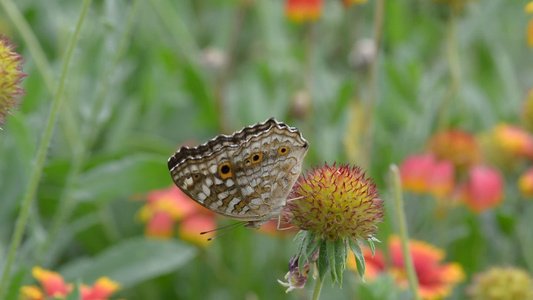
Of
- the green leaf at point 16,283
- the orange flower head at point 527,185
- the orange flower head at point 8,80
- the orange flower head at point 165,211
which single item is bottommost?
the green leaf at point 16,283

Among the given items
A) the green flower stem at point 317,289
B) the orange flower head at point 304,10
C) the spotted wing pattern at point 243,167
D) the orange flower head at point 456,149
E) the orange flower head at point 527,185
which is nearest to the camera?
the green flower stem at point 317,289

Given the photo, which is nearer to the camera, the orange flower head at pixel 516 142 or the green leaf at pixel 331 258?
the green leaf at pixel 331 258

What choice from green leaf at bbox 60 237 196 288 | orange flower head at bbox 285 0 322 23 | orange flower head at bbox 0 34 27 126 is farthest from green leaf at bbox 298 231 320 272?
orange flower head at bbox 285 0 322 23

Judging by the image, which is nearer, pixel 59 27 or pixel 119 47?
pixel 119 47

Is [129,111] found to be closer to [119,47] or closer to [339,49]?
[119,47]

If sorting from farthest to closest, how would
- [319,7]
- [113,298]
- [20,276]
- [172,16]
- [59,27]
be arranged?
[172,16], [59,27], [319,7], [113,298], [20,276]

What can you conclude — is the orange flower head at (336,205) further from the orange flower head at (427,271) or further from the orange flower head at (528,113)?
the orange flower head at (528,113)

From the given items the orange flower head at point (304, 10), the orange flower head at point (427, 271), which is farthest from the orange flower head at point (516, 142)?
the orange flower head at point (304, 10)

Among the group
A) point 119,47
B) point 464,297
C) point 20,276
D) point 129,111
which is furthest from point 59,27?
point 464,297
